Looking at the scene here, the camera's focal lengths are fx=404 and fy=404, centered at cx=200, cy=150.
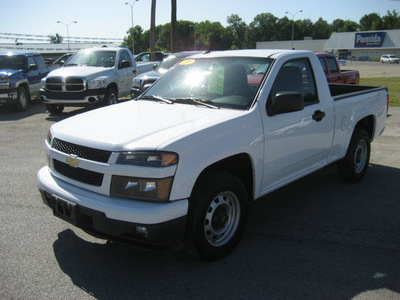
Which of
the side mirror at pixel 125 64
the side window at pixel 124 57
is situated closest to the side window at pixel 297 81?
the side mirror at pixel 125 64

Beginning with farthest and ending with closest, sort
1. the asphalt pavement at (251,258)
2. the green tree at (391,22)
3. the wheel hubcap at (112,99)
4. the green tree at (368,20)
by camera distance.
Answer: the green tree at (368,20), the green tree at (391,22), the wheel hubcap at (112,99), the asphalt pavement at (251,258)

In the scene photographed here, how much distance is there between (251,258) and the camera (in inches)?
146

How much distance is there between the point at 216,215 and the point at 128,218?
2.97 feet

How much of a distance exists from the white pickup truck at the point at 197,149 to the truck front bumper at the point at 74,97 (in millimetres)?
7673

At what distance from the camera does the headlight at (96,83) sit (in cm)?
1209

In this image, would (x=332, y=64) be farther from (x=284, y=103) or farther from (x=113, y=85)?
(x=284, y=103)

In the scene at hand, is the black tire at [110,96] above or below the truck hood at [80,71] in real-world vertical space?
below

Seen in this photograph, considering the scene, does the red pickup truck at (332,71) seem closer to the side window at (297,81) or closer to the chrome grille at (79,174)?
the side window at (297,81)

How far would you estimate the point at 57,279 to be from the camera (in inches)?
133

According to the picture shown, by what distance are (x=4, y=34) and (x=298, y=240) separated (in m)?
70.4

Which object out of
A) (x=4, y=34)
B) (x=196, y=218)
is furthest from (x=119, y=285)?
(x=4, y=34)

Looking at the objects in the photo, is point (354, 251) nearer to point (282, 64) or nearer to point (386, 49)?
point (282, 64)

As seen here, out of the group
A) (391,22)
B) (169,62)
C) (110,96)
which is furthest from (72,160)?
(391,22)

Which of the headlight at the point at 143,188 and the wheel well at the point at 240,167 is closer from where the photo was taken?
the headlight at the point at 143,188
